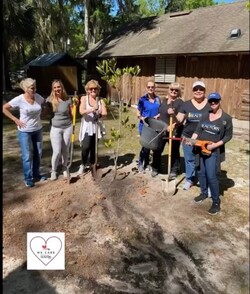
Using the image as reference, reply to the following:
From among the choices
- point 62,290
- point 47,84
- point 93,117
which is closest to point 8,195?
point 93,117

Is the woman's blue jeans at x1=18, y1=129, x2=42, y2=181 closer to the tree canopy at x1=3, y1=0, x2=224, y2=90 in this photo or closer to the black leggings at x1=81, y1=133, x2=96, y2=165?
the black leggings at x1=81, y1=133, x2=96, y2=165

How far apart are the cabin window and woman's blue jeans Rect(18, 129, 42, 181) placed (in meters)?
7.67

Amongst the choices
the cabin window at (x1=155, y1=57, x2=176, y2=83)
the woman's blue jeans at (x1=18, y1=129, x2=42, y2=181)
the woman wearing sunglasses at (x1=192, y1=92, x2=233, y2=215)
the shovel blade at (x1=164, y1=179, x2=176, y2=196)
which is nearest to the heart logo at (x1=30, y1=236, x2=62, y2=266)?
the woman wearing sunglasses at (x1=192, y1=92, x2=233, y2=215)

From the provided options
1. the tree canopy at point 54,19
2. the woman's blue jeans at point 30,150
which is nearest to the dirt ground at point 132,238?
the woman's blue jeans at point 30,150

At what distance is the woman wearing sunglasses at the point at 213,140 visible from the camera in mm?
1852

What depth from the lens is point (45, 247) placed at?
114cm

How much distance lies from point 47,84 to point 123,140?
1044 cm

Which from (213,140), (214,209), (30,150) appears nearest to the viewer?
(213,140)

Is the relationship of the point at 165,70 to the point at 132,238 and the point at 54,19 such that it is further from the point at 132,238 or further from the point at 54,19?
the point at 54,19

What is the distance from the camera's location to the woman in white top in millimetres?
4035

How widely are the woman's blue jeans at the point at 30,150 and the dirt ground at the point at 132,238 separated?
278mm

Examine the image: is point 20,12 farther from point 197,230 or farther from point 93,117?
point 197,230

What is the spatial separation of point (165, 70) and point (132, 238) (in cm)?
929

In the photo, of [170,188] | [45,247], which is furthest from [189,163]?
[45,247]
